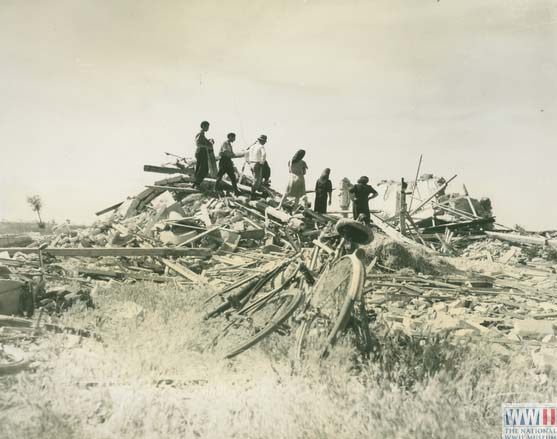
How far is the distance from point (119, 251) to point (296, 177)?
4130 mm

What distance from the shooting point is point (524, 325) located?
5.63 m

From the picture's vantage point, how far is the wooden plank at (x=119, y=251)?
7570 mm

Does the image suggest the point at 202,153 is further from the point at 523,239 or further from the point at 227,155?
the point at 523,239

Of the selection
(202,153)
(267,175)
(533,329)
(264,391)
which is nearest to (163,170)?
(202,153)

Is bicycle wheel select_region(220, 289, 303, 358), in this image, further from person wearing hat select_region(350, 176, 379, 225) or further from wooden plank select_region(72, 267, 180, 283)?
person wearing hat select_region(350, 176, 379, 225)

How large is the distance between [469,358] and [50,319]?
16.2 feet

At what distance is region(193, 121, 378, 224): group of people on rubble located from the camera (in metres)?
10.1

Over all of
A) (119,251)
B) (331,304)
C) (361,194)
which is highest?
(361,194)

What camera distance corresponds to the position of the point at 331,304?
4.70m

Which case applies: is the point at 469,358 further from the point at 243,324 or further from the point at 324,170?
the point at 324,170

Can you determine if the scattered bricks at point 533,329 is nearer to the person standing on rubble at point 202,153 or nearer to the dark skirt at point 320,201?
the dark skirt at point 320,201

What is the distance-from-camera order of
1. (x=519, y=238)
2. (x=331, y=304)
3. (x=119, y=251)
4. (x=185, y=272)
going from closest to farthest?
(x=331, y=304) → (x=119, y=251) → (x=185, y=272) → (x=519, y=238)

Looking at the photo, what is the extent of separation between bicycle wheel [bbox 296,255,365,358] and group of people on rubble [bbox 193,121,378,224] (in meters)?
5.48

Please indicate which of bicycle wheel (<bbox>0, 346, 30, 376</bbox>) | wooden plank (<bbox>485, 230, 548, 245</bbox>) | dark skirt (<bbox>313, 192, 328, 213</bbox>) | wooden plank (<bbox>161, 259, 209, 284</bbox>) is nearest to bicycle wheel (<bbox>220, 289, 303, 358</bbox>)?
bicycle wheel (<bbox>0, 346, 30, 376</bbox>)
